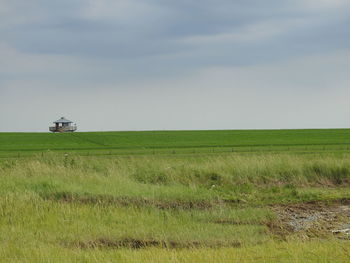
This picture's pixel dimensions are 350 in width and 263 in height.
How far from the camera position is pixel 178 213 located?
1673cm

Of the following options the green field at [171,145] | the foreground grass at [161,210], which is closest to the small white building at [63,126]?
the green field at [171,145]

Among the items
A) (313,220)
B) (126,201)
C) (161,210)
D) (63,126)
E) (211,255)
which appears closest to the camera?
(211,255)

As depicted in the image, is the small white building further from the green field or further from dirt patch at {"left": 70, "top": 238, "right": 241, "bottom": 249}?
dirt patch at {"left": 70, "top": 238, "right": 241, "bottom": 249}

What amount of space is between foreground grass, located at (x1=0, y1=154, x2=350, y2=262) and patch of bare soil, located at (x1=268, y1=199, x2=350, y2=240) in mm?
407

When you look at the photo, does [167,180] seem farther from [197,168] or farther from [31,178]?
[31,178]

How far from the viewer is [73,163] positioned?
88.1ft

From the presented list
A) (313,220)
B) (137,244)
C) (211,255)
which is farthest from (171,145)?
(211,255)

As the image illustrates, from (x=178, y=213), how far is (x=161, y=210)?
54 centimetres

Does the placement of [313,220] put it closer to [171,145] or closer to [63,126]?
[171,145]

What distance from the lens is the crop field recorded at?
33.9 feet

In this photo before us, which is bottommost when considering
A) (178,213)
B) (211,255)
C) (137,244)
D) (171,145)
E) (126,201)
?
(137,244)

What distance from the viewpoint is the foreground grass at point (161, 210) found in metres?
10.2

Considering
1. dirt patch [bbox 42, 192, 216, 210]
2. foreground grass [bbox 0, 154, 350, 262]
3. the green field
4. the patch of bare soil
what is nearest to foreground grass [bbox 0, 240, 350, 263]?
foreground grass [bbox 0, 154, 350, 262]

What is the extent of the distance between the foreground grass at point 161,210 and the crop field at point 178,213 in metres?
0.03
